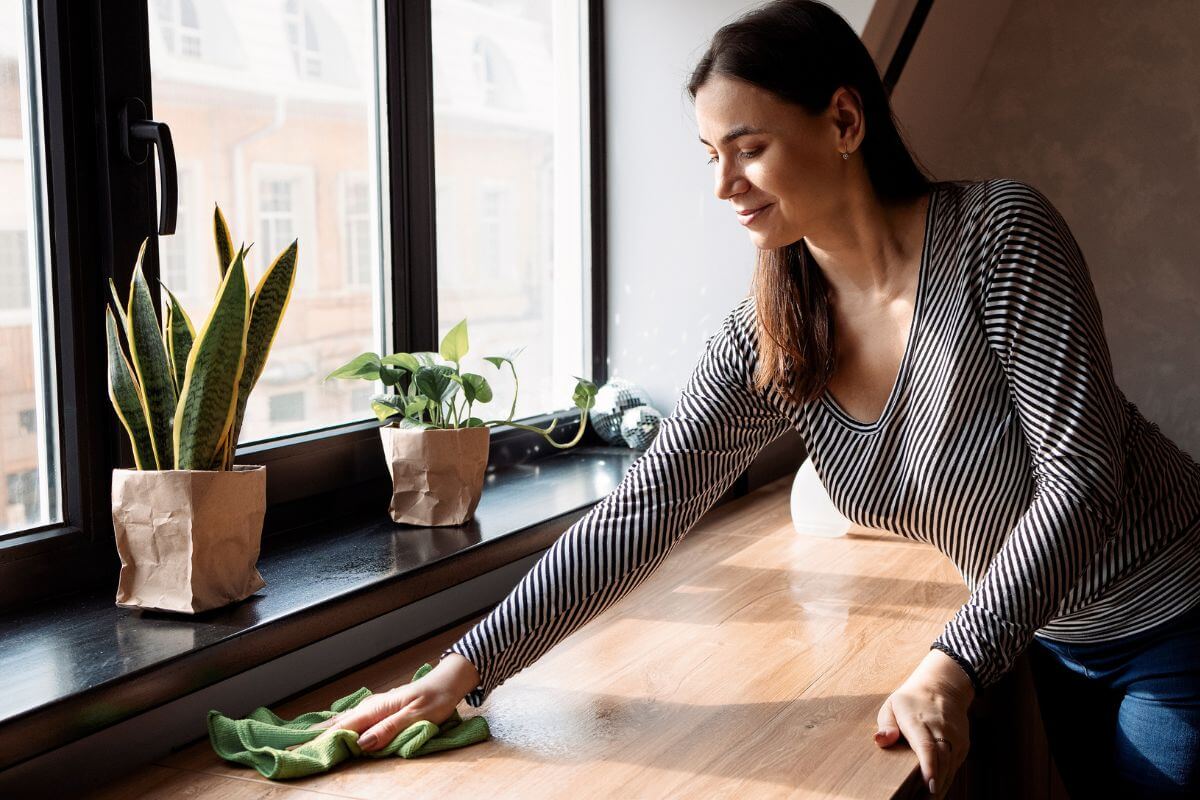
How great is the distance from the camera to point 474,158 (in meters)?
2.28

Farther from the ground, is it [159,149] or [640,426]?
[159,149]

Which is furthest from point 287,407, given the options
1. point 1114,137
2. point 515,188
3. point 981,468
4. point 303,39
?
point 1114,137

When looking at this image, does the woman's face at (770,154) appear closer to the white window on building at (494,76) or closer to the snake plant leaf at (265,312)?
the snake plant leaf at (265,312)

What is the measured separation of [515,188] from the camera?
2443 mm

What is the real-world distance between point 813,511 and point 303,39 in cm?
116

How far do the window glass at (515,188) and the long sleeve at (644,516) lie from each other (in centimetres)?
87

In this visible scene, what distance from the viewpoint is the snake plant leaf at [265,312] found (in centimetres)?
137

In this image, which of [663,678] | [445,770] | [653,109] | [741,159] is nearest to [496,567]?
[663,678]

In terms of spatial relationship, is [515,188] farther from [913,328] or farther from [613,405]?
[913,328]

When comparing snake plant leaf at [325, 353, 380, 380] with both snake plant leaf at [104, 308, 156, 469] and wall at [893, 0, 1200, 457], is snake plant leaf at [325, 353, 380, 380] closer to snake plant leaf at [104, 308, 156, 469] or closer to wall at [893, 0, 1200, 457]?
snake plant leaf at [104, 308, 156, 469]

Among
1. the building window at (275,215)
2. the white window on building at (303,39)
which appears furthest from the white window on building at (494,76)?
the building window at (275,215)

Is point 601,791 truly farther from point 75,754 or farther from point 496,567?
point 496,567

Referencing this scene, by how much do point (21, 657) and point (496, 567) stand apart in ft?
2.23

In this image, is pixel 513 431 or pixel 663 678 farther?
pixel 513 431
